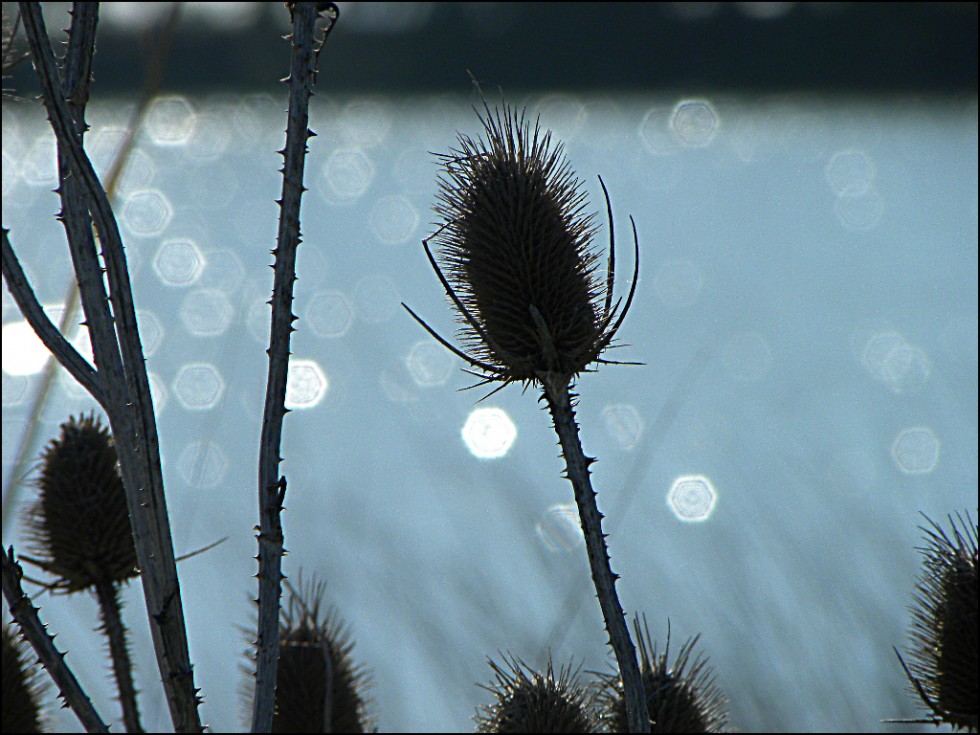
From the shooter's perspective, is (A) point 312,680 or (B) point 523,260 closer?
(B) point 523,260

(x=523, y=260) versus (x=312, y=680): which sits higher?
(x=523, y=260)

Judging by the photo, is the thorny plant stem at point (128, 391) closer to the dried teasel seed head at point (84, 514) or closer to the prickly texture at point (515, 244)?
the prickly texture at point (515, 244)

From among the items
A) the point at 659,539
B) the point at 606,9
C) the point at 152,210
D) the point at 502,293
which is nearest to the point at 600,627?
the point at 659,539

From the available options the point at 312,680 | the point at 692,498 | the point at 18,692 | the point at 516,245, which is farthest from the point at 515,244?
the point at 692,498

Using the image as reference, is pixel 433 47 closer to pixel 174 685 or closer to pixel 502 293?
pixel 502 293

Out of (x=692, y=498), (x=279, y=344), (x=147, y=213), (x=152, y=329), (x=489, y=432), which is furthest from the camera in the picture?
(x=147, y=213)

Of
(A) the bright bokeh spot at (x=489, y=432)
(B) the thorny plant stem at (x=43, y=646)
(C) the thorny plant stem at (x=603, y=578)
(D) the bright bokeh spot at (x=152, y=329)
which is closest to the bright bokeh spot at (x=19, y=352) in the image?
(D) the bright bokeh spot at (x=152, y=329)

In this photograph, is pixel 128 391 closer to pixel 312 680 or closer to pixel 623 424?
pixel 312 680

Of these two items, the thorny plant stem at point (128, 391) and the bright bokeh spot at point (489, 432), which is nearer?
the thorny plant stem at point (128, 391)
